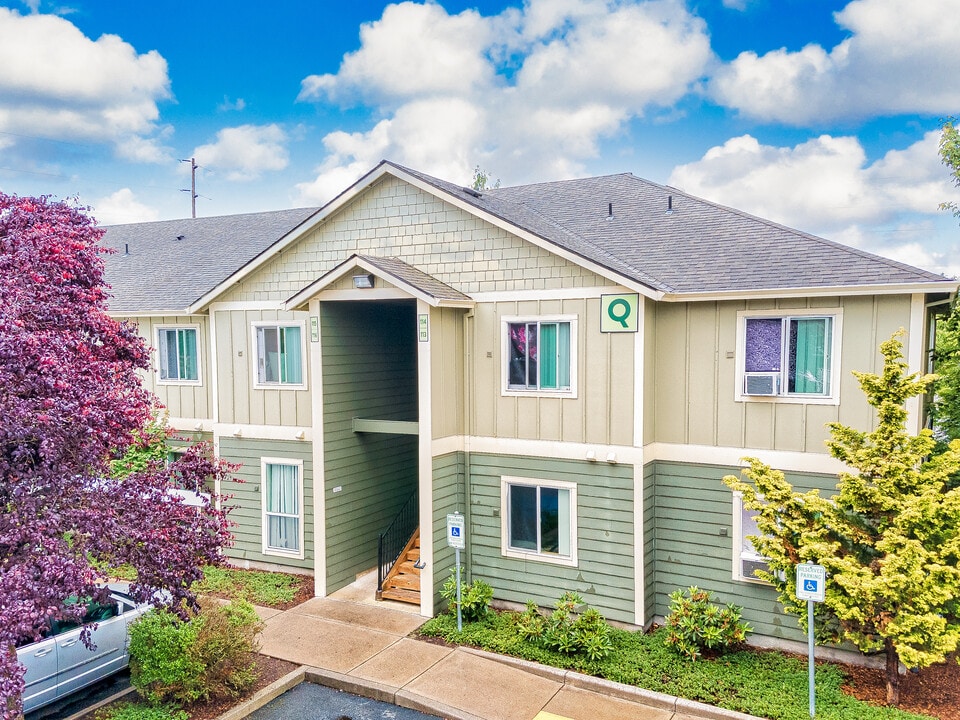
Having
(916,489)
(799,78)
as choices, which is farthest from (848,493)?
(799,78)

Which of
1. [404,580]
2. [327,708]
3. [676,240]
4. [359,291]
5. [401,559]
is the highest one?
[676,240]

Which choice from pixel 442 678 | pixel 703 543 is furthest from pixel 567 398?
pixel 442 678

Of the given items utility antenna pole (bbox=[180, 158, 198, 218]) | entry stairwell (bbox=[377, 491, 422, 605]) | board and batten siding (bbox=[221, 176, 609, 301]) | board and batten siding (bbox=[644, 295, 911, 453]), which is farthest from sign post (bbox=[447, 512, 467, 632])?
utility antenna pole (bbox=[180, 158, 198, 218])

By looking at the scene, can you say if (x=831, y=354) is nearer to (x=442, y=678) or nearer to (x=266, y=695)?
(x=442, y=678)

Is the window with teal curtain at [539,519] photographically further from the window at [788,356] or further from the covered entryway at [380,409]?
the window at [788,356]

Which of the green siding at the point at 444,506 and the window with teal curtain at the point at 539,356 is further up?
the window with teal curtain at the point at 539,356

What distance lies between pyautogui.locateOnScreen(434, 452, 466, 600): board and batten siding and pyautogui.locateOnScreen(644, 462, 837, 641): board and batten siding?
135 inches

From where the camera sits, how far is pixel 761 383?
1055 cm

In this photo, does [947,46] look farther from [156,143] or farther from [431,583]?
[156,143]

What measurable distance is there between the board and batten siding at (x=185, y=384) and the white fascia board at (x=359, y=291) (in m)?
4.00

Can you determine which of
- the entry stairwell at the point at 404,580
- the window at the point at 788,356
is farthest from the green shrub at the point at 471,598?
the window at the point at 788,356

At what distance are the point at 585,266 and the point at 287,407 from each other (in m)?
6.95

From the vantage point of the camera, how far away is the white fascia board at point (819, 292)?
30.4 feet

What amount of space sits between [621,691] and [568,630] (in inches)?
49.1
